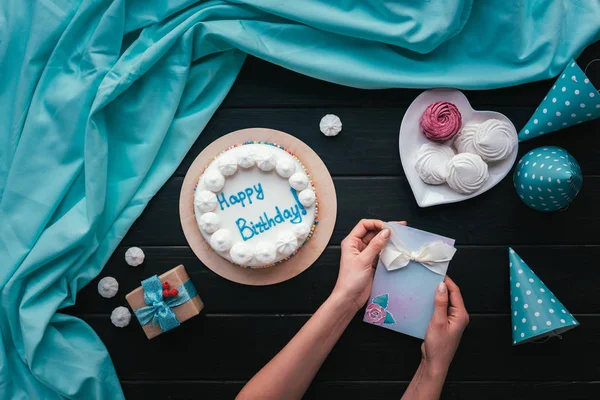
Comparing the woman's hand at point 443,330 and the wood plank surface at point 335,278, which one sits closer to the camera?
the woman's hand at point 443,330

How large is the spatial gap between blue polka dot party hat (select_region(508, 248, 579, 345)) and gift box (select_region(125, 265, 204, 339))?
0.86m

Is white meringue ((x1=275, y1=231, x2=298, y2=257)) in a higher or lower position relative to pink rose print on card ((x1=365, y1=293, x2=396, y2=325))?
higher

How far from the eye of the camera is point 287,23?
4.54 feet

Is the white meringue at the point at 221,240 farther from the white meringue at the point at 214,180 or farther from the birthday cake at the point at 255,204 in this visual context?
the white meringue at the point at 214,180

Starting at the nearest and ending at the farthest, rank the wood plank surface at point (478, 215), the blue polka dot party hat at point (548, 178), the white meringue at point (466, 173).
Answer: the blue polka dot party hat at point (548, 178) < the white meringue at point (466, 173) < the wood plank surface at point (478, 215)

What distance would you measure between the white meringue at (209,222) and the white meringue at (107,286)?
31 cm

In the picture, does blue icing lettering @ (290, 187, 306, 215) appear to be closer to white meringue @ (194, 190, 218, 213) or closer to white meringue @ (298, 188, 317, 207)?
white meringue @ (298, 188, 317, 207)

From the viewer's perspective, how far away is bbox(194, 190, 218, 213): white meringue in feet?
4.48

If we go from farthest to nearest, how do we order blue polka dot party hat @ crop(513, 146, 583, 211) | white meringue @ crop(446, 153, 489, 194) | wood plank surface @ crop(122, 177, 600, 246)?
wood plank surface @ crop(122, 177, 600, 246) → white meringue @ crop(446, 153, 489, 194) → blue polka dot party hat @ crop(513, 146, 583, 211)

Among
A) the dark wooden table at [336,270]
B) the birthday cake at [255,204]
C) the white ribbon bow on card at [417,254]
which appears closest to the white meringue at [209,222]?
the birthday cake at [255,204]

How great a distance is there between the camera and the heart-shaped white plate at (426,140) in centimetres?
136

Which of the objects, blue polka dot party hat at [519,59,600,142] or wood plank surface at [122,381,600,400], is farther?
wood plank surface at [122,381,600,400]

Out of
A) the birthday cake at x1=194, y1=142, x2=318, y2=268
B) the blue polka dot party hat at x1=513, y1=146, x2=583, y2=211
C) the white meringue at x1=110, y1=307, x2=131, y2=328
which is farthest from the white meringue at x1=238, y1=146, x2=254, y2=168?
the blue polka dot party hat at x1=513, y1=146, x2=583, y2=211

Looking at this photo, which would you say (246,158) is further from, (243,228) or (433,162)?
(433,162)
